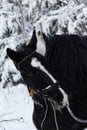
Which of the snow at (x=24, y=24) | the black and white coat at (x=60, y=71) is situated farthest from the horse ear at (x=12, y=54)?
the snow at (x=24, y=24)

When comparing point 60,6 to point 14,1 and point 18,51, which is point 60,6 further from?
point 18,51

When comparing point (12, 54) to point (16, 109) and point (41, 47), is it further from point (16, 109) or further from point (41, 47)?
point (16, 109)

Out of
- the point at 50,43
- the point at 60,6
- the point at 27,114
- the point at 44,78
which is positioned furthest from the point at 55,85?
the point at 60,6

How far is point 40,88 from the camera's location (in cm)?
265

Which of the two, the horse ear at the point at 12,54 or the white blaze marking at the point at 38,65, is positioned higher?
the horse ear at the point at 12,54

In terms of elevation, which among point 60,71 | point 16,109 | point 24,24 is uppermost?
point 60,71

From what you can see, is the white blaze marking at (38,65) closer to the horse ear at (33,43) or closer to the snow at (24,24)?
the horse ear at (33,43)

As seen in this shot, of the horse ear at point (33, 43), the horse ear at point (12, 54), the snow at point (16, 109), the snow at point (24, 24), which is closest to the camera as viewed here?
the horse ear at point (12, 54)

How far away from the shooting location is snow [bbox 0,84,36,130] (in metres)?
5.35

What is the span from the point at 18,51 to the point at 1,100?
5.14 metres

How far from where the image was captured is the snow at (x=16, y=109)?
5.35 meters

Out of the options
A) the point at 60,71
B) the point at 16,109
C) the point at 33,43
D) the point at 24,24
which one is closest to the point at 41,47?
the point at 33,43

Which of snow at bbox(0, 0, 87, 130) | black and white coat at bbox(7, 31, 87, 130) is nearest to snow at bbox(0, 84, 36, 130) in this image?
snow at bbox(0, 0, 87, 130)

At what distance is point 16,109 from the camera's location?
672 centimetres
